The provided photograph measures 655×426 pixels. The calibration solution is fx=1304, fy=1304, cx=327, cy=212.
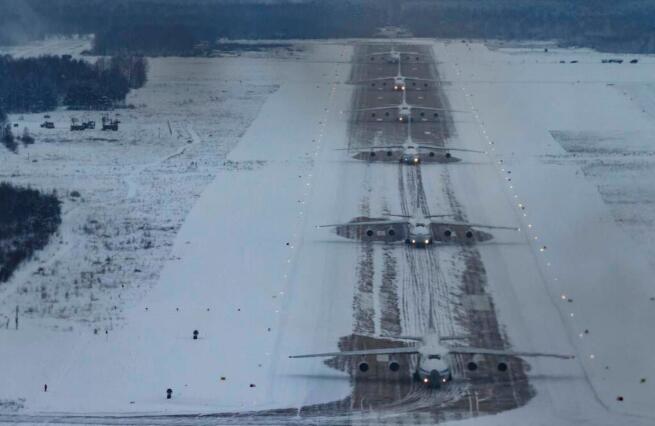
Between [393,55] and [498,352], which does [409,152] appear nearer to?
[498,352]

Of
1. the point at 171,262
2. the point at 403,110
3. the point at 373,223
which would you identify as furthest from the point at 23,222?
the point at 403,110

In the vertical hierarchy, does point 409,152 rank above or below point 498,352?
above

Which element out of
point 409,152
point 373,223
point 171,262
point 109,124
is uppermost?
point 109,124

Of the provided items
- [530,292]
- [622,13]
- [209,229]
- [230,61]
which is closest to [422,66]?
[230,61]

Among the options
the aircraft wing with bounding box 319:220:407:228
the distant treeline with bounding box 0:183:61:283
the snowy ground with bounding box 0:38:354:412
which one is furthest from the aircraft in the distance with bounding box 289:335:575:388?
the distant treeline with bounding box 0:183:61:283

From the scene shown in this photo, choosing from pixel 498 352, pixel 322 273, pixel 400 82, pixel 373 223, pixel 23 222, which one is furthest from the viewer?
pixel 400 82

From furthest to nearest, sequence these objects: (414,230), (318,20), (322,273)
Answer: (318,20) < (414,230) < (322,273)

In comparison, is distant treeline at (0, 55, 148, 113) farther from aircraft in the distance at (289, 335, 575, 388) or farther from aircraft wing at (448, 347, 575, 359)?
aircraft wing at (448, 347, 575, 359)
